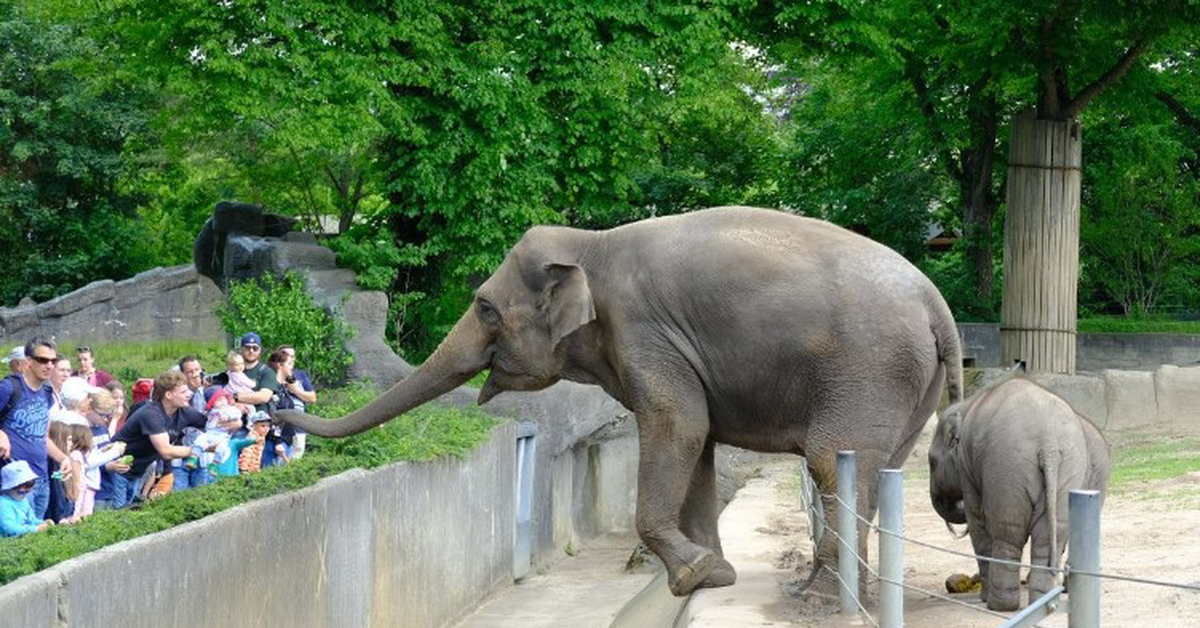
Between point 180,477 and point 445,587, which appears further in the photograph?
point 445,587

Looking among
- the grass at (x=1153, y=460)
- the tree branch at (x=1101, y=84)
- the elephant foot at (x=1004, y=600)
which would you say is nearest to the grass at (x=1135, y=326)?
the tree branch at (x=1101, y=84)

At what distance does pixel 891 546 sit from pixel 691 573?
3.94 meters

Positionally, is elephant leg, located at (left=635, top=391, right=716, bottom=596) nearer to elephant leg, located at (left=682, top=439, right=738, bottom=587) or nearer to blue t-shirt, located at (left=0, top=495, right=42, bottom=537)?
elephant leg, located at (left=682, top=439, right=738, bottom=587)

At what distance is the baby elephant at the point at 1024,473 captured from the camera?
35.6 ft

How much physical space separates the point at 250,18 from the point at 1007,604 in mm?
16377

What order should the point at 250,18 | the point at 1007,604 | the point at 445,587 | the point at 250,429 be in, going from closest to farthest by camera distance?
the point at 1007,604 < the point at 250,429 < the point at 445,587 < the point at 250,18

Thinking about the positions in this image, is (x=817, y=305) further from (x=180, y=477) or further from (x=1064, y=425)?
(x=180, y=477)

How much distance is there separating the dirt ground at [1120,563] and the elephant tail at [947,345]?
4.49ft

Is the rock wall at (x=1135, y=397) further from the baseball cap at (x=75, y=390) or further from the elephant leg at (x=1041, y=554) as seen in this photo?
the elephant leg at (x=1041, y=554)

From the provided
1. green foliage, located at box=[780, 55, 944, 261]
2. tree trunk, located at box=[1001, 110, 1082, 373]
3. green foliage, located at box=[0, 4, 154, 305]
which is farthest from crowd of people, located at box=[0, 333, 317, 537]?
green foliage, located at box=[0, 4, 154, 305]

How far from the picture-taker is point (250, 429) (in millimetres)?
15633

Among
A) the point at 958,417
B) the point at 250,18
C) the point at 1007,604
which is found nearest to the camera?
the point at 1007,604

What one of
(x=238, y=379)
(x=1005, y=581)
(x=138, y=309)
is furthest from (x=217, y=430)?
(x=138, y=309)

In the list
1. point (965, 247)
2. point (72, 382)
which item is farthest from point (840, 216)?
point (72, 382)
